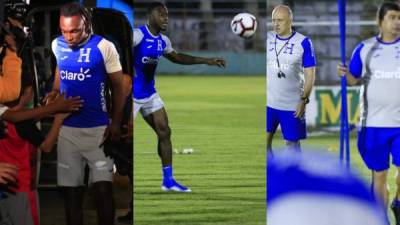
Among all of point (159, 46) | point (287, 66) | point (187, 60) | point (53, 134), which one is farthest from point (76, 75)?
point (287, 66)

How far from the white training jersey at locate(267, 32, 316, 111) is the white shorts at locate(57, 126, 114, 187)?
96 centimetres

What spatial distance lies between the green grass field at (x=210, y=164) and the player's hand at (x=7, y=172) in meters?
0.69

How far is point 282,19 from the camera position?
4.52 metres

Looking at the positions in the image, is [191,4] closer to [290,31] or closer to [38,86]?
[290,31]

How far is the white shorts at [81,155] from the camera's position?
4.70 meters

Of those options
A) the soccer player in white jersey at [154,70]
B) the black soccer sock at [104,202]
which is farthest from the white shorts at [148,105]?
the black soccer sock at [104,202]

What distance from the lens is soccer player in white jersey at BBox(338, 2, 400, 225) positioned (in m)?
4.47

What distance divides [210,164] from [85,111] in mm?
742

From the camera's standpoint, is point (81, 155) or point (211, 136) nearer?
point (211, 136)

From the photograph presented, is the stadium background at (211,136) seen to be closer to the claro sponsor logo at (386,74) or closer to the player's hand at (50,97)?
the player's hand at (50,97)

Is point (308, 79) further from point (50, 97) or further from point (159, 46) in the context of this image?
point (50, 97)

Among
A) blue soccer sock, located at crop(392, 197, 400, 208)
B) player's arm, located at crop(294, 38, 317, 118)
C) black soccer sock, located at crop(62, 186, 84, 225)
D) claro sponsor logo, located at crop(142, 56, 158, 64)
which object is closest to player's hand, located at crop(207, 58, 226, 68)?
claro sponsor logo, located at crop(142, 56, 158, 64)

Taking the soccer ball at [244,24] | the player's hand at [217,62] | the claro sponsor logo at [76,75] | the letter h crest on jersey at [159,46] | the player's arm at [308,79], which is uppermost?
the soccer ball at [244,24]

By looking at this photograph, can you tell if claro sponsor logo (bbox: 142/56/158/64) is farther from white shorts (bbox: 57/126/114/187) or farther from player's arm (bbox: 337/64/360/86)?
player's arm (bbox: 337/64/360/86)
